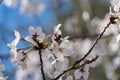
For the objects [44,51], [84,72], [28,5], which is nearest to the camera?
[44,51]

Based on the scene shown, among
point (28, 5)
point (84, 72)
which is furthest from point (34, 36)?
point (28, 5)

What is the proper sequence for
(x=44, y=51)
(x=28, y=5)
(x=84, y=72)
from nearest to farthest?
(x=44, y=51) → (x=84, y=72) → (x=28, y=5)

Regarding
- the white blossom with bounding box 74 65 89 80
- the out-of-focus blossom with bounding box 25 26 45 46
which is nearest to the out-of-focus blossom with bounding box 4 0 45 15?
the white blossom with bounding box 74 65 89 80

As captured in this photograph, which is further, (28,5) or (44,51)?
(28,5)

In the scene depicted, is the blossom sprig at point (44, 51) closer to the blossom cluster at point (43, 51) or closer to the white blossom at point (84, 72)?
the blossom cluster at point (43, 51)

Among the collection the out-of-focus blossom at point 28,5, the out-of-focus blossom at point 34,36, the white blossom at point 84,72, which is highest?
the out-of-focus blossom at point 28,5

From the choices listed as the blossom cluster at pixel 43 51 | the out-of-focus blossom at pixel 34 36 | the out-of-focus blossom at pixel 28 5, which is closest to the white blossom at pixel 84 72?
the blossom cluster at pixel 43 51

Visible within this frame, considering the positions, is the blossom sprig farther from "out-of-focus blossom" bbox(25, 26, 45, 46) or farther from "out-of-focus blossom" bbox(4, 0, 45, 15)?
"out-of-focus blossom" bbox(4, 0, 45, 15)

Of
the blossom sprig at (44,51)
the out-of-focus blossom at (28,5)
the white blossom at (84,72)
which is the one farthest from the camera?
the out-of-focus blossom at (28,5)

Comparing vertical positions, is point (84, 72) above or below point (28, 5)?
below

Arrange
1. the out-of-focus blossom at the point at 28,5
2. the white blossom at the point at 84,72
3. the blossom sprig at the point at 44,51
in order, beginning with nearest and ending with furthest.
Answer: the blossom sprig at the point at 44,51 → the white blossom at the point at 84,72 → the out-of-focus blossom at the point at 28,5

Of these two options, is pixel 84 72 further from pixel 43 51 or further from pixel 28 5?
pixel 28 5
